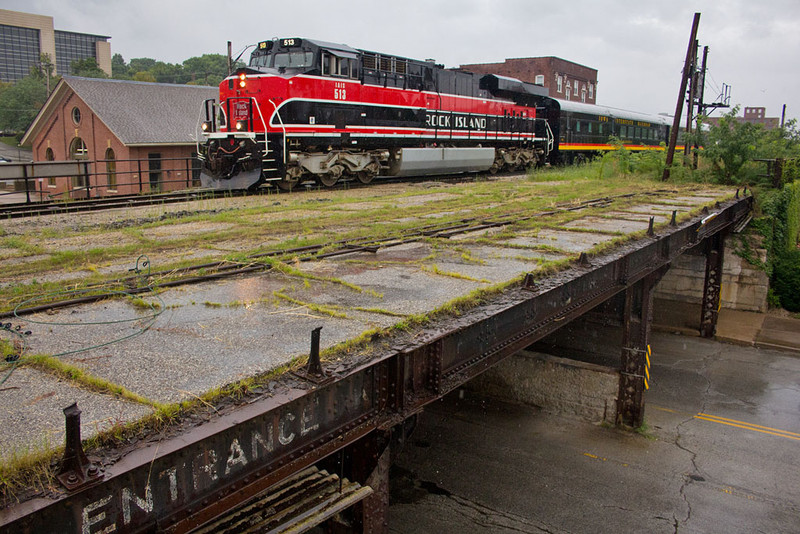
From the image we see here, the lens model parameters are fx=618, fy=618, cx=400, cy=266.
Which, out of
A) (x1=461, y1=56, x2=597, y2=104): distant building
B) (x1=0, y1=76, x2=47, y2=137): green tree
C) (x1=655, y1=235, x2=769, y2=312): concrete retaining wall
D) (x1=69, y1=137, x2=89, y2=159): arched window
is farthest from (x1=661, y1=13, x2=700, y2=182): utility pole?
(x1=0, y1=76, x2=47, y2=137): green tree

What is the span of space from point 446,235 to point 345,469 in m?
5.42

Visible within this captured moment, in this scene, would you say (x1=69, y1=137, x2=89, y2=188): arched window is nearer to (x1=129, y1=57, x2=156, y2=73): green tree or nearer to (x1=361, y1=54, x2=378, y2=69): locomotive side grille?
(x1=361, y1=54, x2=378, y2=69): locomotive side grille

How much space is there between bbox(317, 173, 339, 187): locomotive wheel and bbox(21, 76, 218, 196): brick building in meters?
12.6

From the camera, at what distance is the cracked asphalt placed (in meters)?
9.91

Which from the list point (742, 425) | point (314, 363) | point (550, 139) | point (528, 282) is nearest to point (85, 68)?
point (550, 139)

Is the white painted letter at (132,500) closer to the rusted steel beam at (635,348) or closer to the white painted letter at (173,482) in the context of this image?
the white painted letter at (173,482)

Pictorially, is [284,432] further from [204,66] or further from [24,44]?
[24,44]

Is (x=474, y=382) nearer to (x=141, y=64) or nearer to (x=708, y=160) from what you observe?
(x=708, y=160)

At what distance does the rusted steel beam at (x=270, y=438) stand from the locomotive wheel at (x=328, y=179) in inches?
494

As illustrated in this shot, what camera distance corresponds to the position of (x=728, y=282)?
24.4 meters

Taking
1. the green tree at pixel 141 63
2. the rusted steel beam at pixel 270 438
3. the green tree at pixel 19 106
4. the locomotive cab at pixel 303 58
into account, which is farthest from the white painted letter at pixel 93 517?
the green tree at pixel 141 63

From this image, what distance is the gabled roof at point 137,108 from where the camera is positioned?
97.8ft

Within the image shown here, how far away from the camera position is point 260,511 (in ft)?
12.2

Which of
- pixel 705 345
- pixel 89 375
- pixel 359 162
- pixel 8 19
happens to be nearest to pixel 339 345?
pixel 89 375
